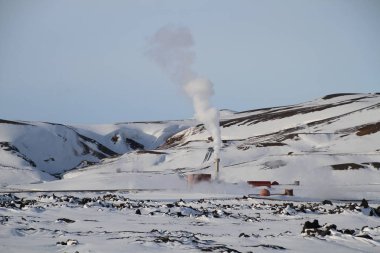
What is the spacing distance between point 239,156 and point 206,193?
4997 centimetres

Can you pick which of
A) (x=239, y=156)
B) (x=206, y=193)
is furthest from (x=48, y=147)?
(x=206, y=193)

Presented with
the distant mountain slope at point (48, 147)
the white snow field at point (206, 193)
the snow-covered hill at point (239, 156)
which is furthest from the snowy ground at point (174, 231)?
the distant mountain slope at point (48, 147)

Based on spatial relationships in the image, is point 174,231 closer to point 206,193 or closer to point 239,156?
point 206,193

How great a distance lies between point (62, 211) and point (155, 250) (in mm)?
17491

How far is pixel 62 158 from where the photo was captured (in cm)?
16750

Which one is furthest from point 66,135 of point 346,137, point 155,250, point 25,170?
point 155,250

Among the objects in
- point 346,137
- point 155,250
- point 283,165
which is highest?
point 346,137

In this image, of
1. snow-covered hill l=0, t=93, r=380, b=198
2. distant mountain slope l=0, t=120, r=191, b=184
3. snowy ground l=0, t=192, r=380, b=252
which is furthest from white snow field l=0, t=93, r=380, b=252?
distant mountain slope l=0, t=120, r=191, b=184

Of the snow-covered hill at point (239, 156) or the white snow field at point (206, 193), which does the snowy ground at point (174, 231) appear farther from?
the snow-covered hill at point (239, 156)

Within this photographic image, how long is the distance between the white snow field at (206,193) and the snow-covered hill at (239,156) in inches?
14.0

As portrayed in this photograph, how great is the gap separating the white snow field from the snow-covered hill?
1.17 feet

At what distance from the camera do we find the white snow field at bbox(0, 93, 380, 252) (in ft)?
60.3

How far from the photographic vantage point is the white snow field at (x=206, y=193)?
60.3 feet

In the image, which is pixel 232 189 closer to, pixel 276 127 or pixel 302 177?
pixel 302 177
